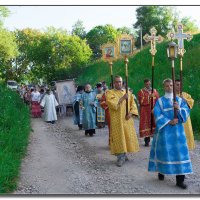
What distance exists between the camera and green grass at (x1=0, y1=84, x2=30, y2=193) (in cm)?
665

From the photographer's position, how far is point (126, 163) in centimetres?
802

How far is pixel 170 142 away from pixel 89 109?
205 inches

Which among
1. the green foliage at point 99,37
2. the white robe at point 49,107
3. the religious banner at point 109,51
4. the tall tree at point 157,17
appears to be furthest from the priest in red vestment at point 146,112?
the white robe at point 49,107

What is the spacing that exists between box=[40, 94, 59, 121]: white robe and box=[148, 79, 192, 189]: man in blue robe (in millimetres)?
8352

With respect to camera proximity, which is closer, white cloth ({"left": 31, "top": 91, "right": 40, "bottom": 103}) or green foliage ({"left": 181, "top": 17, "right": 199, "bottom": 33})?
green foliage ({"left": 181, "top": 17, "right": 199, "bottom": 33})

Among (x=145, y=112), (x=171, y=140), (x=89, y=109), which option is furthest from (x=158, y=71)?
(x=171, y=140)

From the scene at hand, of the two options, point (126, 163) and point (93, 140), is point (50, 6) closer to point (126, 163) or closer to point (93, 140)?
point (126, 163)

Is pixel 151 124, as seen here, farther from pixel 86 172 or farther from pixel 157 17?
pixel 86 172

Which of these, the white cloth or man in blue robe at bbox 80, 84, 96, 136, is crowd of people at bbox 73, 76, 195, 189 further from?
the white cloth

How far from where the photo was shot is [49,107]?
14758mm

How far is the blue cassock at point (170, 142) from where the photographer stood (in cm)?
644

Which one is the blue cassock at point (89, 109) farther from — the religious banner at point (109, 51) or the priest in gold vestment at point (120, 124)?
the priest in gold vestment at point (120, 124)

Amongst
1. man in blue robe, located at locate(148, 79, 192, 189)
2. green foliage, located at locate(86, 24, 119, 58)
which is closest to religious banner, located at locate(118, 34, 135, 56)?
green foliage, located at locate(86, 24, 119, 58)

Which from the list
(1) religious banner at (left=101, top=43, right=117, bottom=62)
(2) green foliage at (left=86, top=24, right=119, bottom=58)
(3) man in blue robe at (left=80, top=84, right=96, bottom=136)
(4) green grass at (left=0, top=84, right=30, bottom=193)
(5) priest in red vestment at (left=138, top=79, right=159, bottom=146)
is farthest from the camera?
(3) man in blue robe at (left=80, top=84, right=96, bottom=136)
